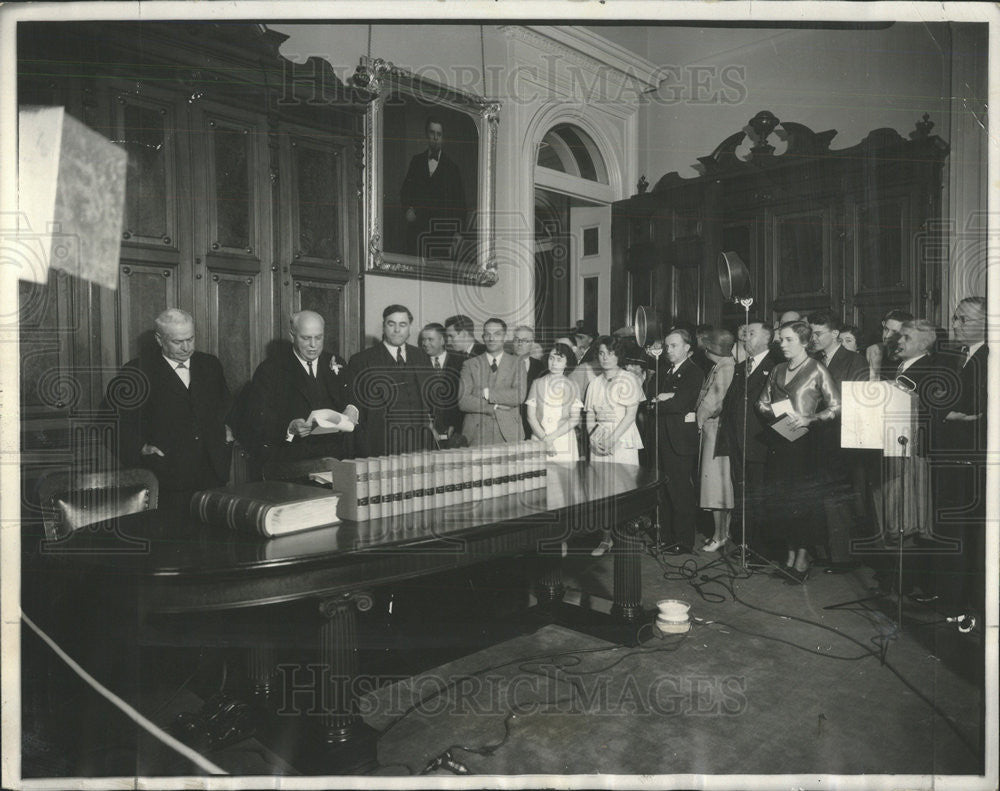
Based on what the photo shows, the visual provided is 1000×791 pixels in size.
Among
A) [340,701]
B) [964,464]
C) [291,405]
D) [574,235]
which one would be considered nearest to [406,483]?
[340,701]

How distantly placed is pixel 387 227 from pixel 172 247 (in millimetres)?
1195

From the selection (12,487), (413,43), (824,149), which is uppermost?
(413,43)

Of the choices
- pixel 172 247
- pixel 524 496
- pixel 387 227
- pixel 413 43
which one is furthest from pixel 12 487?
pixel 413 43

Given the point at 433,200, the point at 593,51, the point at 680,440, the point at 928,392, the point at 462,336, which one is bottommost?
the point at 680,440

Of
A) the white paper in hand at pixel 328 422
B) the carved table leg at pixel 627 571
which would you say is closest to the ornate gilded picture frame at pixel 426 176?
the white paper in hand at pixel 328 422

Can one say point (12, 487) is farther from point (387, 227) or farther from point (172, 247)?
point (387, 227)

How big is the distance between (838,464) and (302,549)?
288cm

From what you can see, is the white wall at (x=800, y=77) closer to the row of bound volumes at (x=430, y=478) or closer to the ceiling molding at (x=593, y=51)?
the ceiling molding at (x=593, y=51)

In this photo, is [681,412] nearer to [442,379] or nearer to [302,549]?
[442,379]

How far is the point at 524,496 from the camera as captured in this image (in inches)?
86.7

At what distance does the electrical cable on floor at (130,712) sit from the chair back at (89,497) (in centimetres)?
29

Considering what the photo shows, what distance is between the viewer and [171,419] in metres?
2.60

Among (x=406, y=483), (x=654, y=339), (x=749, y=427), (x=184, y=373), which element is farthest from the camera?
(x=654, y=339)

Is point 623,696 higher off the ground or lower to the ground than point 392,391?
lower
